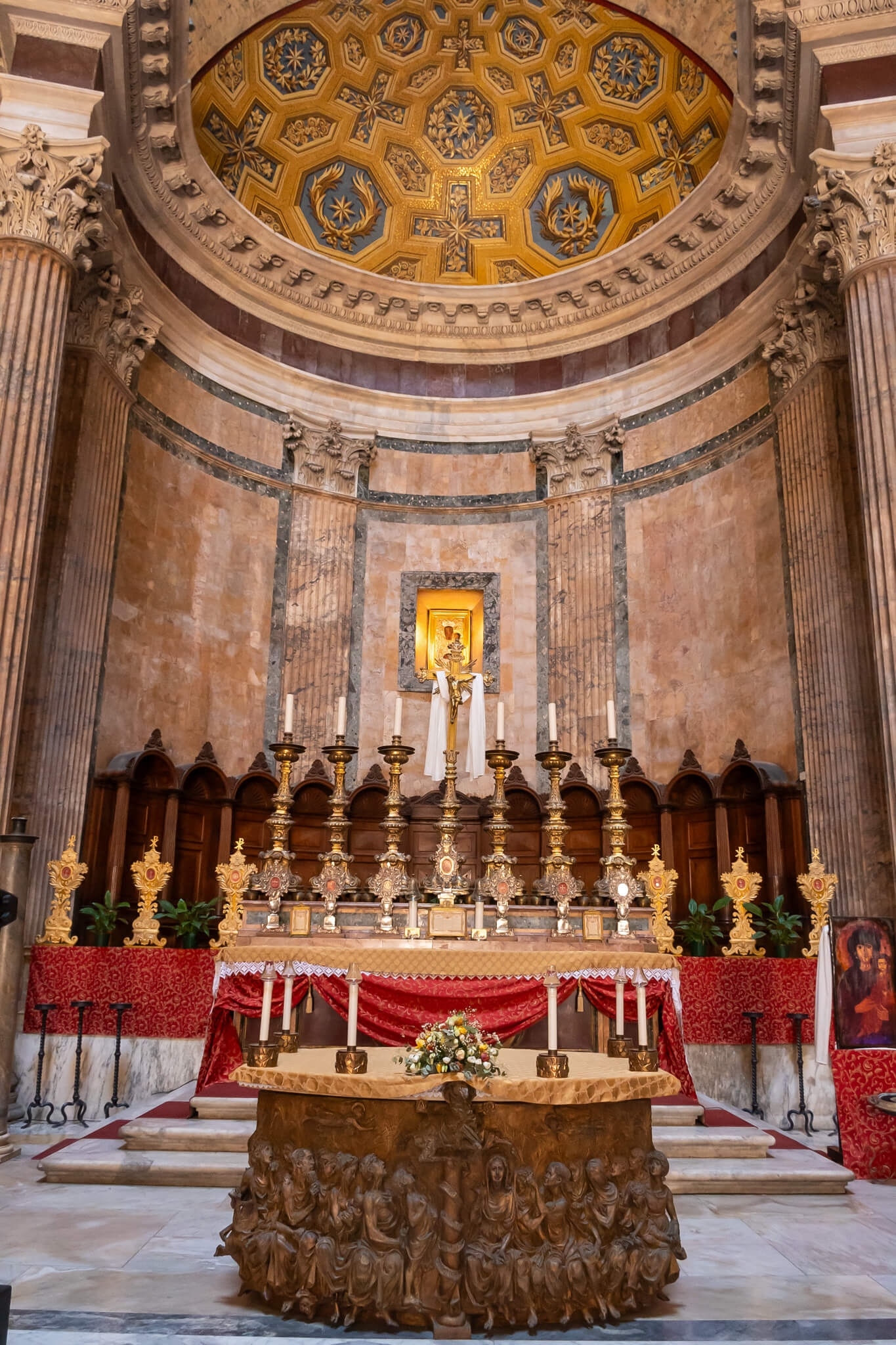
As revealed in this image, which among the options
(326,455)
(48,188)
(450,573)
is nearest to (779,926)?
(450,573)

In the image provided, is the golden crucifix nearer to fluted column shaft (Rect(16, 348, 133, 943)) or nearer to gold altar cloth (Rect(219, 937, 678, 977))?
gold altar cloth (Rect(219, 937, 678, 977))

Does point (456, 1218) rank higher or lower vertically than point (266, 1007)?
lower

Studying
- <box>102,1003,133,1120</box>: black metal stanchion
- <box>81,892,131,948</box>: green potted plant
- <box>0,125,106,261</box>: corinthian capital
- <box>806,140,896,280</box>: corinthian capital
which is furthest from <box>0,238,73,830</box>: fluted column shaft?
<box>806,140,896,280</box>: corinthian capital

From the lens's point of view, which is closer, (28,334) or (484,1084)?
(484,1084)

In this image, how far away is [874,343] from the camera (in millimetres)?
10336

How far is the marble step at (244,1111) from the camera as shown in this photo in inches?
311

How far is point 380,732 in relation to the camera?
53.3 ft

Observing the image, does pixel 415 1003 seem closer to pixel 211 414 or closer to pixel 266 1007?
pixel 266 1007

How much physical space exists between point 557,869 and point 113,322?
29.3ft

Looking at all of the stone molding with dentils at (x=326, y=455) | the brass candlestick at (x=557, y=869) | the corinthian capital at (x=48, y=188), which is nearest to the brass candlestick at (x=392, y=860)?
the brass candlestick at (x=557, y=869)

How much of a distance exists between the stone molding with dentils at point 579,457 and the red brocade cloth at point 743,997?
8.62 metres

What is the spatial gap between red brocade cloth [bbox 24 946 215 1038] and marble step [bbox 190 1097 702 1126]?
5.79ft

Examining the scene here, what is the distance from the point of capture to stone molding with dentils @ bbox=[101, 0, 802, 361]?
1312 cm

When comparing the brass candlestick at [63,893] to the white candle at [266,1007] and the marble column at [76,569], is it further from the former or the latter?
the white candle at [266,1007]
